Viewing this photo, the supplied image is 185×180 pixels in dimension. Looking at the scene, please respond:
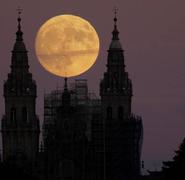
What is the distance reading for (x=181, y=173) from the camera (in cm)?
15725

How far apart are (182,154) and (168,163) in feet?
71.5

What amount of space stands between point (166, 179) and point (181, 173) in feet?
39.1

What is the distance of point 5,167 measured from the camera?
187 metres

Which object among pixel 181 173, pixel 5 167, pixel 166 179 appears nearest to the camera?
pixel 181 173

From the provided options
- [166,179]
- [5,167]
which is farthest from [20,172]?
[166,179]

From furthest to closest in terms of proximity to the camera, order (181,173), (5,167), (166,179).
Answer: (5,167) → (166,179) → (181,173)

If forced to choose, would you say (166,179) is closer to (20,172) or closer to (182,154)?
(182,154)

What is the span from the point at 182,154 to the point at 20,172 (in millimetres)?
29175

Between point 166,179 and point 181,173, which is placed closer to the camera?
point 181,173

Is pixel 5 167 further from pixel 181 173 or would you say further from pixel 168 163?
pixel 181 173

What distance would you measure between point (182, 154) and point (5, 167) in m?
24.5

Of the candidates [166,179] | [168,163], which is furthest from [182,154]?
[168,163]

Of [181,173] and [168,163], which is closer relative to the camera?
[181,173]

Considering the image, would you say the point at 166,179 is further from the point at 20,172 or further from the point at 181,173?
the point at 20,172
